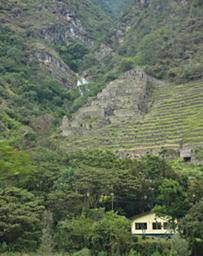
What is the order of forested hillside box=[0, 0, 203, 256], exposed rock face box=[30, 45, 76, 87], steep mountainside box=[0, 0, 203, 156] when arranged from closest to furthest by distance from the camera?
forested hillside box=[0, 0, 203, 256]
steep mountainside box=[0, 0, 203, 156]
exposed rock face box=[30, 45, 76, 87]

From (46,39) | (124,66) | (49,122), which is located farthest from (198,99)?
(46,39)

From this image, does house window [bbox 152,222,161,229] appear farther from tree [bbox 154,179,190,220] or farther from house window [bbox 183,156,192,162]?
house window [bbox 183,156,192,162]

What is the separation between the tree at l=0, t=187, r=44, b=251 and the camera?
4100cm

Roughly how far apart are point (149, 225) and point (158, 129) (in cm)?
2493

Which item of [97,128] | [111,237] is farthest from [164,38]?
[111,237]

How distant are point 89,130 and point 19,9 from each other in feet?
236

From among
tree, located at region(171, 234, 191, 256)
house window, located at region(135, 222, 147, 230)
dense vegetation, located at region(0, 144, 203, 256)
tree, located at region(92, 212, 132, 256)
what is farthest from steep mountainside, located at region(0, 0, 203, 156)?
tree, located at region(171, 234, 191, 256)

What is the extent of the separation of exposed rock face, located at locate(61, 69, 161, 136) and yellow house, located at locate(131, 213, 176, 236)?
104 ft

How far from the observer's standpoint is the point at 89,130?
7956cm

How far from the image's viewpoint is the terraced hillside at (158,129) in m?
67.0

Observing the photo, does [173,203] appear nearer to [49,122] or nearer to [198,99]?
[198,99]

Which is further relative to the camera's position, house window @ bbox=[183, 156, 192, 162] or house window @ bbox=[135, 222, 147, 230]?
house window @ bbox=[183, 156, 192, 162]

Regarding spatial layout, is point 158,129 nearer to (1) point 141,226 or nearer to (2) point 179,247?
(1) point 141,226

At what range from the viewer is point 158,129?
72062 mm
